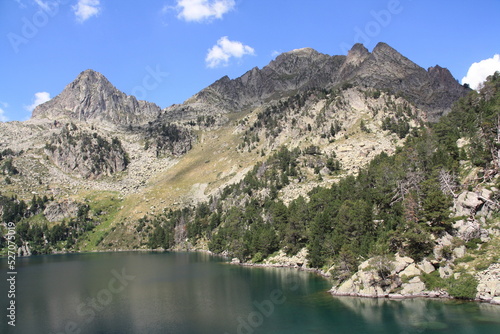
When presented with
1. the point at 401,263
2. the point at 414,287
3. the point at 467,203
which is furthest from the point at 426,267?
the point at 467,203

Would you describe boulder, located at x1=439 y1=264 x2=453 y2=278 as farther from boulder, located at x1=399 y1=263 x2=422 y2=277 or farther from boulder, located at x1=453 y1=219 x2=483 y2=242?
boulder, located at x1=453 y1=219 x2=483 y2=242

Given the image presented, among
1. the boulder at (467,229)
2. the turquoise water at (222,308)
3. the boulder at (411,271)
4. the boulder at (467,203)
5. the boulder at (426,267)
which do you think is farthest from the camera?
the boulder at (467,203)

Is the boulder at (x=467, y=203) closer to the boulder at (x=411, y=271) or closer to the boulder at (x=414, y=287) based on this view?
the boulder at (x=411, y=271)

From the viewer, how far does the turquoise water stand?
52469 mm

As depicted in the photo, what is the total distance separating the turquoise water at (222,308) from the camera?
172 ft

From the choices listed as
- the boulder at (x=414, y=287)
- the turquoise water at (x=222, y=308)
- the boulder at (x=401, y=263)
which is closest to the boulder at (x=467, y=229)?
the boulder at (x=401, y=263)

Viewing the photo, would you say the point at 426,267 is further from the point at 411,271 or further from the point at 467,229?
the point at 467,229

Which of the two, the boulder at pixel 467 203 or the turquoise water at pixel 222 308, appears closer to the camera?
the turquoise water at pixel 222 308

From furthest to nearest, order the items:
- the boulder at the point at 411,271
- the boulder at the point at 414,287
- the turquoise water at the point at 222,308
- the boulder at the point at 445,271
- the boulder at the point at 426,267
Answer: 1. the boulder at the point at 426,267
2. the boulder at the point at 411,271
3. the boulder at the point at 414,287
4. the boulder at the point at 445,271
5. the turquoise water at the point at 222,308

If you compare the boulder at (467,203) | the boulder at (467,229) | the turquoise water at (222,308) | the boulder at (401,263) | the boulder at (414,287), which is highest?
the boulder at (467,203)

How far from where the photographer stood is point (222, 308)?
66.1 m

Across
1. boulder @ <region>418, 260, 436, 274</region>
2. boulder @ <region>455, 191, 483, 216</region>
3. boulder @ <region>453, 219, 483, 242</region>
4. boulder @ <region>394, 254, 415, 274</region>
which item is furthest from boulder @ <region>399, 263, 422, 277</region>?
boulder @ <region>455, 191, 483, 216</region>

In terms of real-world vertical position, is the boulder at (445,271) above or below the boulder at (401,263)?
below

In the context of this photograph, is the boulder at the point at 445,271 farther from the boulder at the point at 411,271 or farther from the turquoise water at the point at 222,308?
the turquoise water at the point at 222,308
